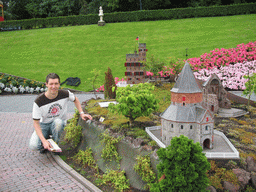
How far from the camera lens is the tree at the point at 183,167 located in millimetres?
5777

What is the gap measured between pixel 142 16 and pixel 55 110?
120 feet

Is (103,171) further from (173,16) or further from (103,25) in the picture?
(173,16)

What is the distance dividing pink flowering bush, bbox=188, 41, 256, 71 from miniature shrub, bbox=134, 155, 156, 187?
48.2 feet

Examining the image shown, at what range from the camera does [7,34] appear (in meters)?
41.5

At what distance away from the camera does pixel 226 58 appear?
21219 millimetres

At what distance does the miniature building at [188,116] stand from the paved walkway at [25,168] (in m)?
3.28

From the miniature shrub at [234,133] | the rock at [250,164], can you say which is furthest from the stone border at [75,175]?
the miniature shrub at [234,133]

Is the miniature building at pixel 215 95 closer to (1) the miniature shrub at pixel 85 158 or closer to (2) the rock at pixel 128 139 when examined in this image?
(2) the rock at pixel 128 139

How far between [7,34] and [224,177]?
4339 centimetres

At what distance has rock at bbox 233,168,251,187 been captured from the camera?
6.94 m

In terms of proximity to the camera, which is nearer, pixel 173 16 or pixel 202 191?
pixel 202 191

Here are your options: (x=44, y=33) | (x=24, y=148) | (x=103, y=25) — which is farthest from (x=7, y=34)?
(x=24, y=148)

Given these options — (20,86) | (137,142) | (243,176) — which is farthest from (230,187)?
(20,86)

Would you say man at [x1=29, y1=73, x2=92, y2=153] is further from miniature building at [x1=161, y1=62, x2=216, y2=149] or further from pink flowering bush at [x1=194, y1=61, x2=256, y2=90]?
pink flowering bush at [x1=194, y1=61, x2=256, y2=90]
